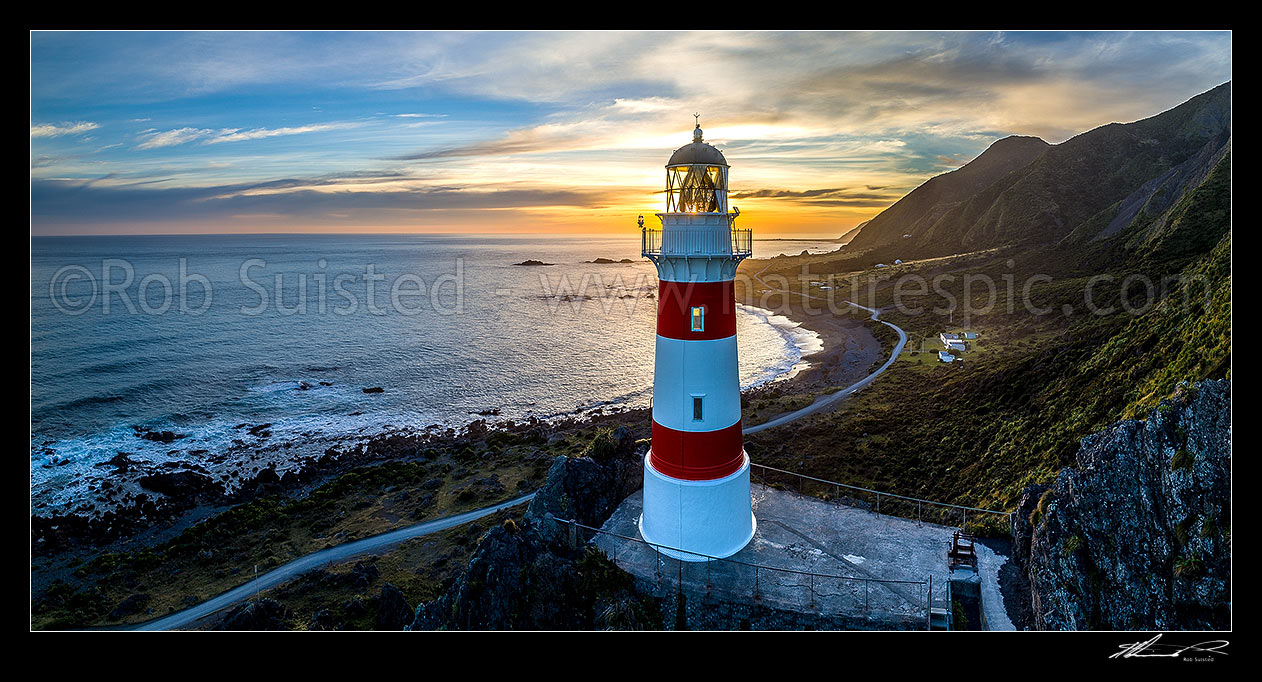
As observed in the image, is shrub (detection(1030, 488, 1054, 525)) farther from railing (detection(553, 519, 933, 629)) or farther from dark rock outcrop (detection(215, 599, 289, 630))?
dark rock outcrop (detection(215, 599, 289, 630))

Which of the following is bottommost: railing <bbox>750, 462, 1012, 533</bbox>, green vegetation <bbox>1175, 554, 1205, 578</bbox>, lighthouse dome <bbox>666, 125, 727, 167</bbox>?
railing <bbox>750, 462, 1012, 533</bbox>

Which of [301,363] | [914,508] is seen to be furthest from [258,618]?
[301,363]

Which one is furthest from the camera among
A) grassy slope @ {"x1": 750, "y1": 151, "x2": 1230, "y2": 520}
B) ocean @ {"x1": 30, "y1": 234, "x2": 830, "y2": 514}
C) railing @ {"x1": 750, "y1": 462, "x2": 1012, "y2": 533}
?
ocean @ {"x1": 30, "y1": 234, "x2": 830, "y2": 514}

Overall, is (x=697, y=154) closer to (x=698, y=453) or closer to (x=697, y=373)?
(x=697, y=373)

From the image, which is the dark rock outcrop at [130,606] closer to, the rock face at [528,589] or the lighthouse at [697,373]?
the rock face at [528,589]

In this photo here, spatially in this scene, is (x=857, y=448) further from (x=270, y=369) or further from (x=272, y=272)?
(x=272, y=272)

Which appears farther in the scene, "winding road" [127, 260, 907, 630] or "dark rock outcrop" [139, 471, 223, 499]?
"dark rock outcrop" [139, 471, 223, 499]

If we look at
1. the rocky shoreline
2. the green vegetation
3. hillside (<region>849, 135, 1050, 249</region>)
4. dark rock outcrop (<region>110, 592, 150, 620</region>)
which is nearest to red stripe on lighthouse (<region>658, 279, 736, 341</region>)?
the green vegetation
